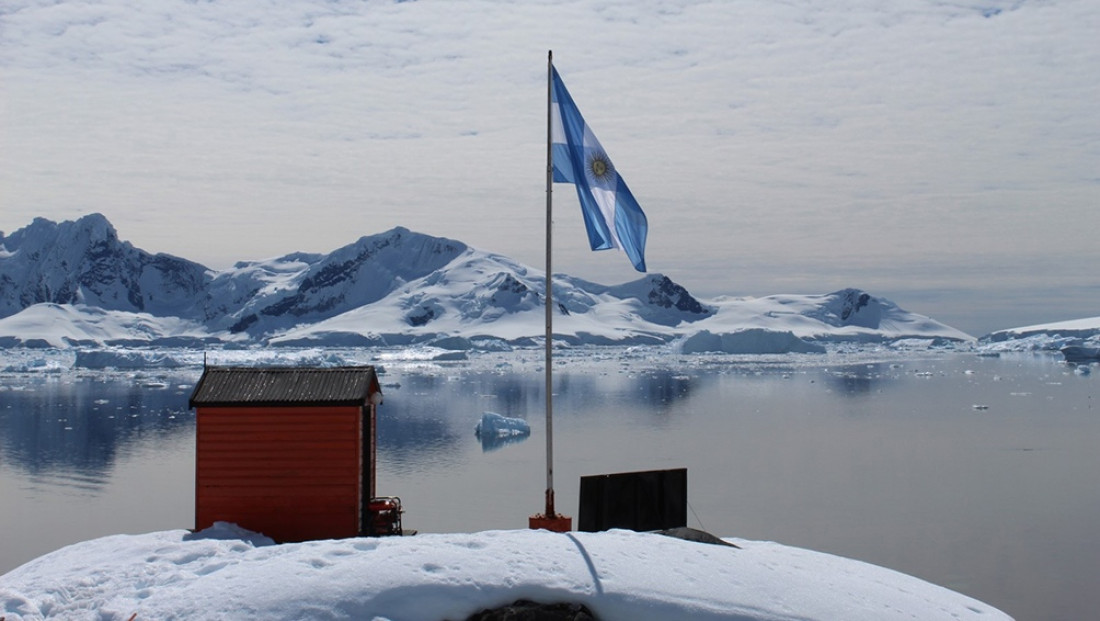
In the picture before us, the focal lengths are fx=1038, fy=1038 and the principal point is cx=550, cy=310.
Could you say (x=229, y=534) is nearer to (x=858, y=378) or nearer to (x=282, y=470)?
(x=282, y=470)

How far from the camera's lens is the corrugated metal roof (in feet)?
51.1

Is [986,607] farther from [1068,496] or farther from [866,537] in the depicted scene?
[1068,496]

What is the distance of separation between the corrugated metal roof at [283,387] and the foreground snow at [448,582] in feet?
8.55

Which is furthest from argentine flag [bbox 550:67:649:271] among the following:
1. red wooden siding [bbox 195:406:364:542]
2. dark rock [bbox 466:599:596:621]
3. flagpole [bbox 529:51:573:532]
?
dark rock [bbox 466:599:596:621]

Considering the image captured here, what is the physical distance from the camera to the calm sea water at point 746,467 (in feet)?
72.0

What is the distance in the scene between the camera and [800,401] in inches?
2422

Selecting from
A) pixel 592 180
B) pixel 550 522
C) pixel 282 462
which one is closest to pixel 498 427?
pixel 282 462

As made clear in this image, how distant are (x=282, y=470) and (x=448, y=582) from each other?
17.7 feet

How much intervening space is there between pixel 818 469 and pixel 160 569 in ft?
79.9

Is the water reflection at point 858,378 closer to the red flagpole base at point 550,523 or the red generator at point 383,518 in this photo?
the red generator at point 383,518

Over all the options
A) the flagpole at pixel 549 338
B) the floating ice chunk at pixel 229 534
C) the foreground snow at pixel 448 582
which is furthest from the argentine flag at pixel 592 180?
the floating ice chunk at pixel 229 534

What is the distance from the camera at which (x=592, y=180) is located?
1477 cm

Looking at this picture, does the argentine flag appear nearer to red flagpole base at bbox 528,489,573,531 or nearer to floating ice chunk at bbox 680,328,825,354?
red flagpole base at bbox 528,489,573,531

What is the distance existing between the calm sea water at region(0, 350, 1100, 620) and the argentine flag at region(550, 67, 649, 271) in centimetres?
909
